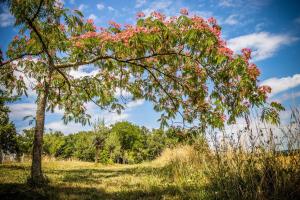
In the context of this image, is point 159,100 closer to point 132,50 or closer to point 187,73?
point 187,73

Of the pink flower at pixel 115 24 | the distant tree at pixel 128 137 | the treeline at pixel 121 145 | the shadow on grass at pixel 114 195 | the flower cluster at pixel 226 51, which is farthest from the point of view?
the distant tree at pixel 128 137

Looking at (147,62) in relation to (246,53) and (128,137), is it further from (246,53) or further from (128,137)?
(128,137)

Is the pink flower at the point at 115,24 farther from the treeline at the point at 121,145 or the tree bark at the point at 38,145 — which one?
the treeline at the point at 121,145

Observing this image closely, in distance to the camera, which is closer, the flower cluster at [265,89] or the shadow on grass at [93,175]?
the flower cluster at [265,89]

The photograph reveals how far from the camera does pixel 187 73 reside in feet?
25.5

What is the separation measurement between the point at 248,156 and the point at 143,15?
462 centimetres

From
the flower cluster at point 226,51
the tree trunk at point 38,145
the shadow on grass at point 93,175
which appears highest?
the flower cluster at point 226,51

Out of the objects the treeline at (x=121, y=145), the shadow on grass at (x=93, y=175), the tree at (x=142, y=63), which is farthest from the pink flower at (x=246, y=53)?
the treeline at (x=121, y=145)

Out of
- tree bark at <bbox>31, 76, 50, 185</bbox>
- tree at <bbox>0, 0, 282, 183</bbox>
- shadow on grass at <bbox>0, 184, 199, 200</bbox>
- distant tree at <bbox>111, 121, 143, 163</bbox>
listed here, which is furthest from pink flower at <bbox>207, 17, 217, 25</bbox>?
distant tree at <bbox>111, 121, 143, 163</bbox>

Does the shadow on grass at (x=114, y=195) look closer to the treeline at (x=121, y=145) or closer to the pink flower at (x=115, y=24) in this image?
the pink flower at (x=115, y=24)

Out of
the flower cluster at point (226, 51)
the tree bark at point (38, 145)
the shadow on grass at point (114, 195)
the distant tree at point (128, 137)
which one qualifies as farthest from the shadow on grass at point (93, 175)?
the distant tree at point (128, 137)

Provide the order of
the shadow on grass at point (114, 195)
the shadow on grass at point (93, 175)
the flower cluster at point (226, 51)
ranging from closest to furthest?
the shadow on grass at point (114, 195), the flower cluster at point (226, 51), the shadow on grass at point (93, 175)

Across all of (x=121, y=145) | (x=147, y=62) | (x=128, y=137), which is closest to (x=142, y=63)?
(x=147, y=62)

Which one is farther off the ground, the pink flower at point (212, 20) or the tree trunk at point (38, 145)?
the pink flower at point (212, 20)
